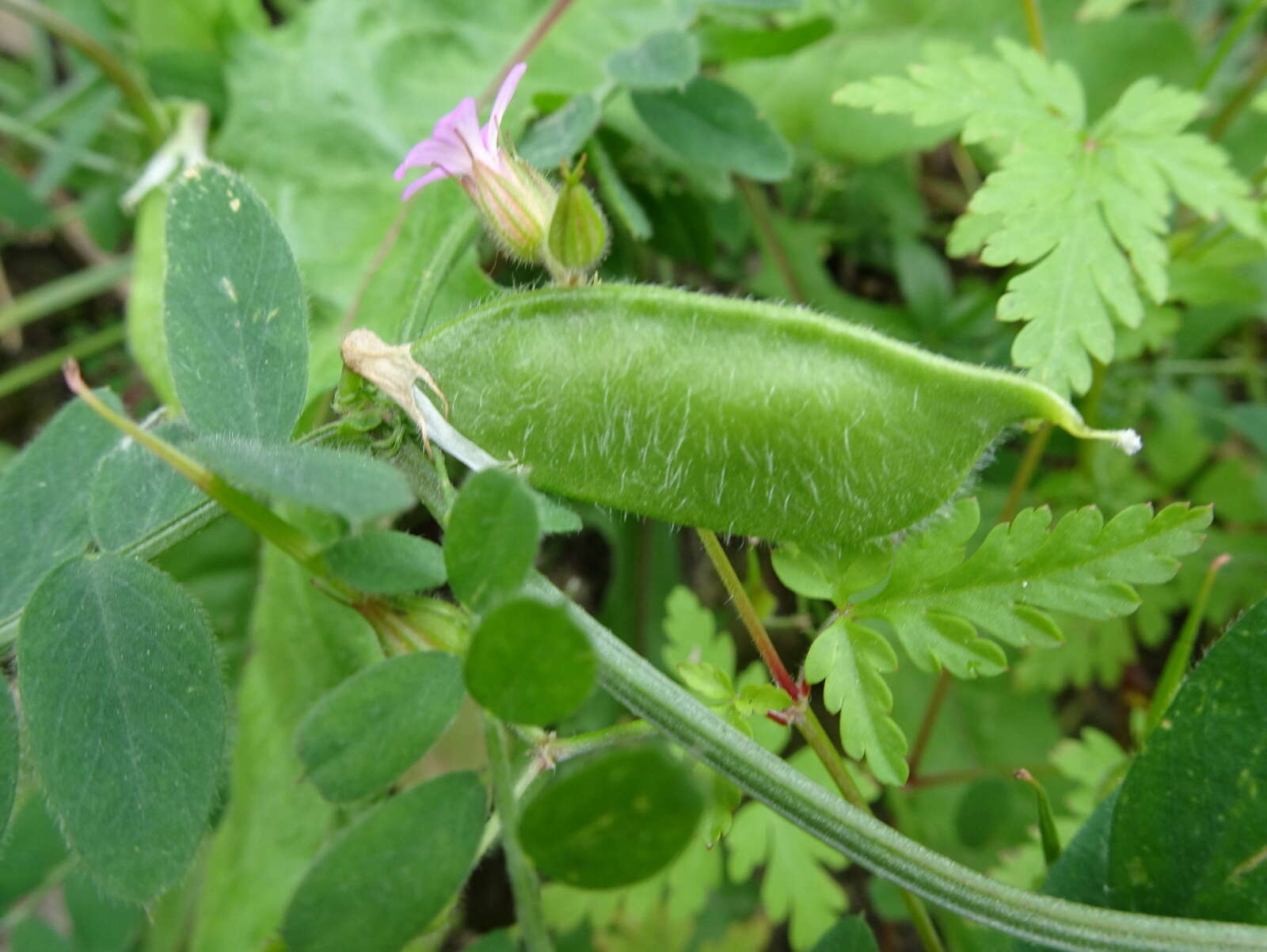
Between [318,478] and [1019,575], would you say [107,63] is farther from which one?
[1019,575]

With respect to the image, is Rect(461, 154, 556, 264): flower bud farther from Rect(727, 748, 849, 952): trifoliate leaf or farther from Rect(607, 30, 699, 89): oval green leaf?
Rect(727, 748, 849, 952): trifoliate leaf

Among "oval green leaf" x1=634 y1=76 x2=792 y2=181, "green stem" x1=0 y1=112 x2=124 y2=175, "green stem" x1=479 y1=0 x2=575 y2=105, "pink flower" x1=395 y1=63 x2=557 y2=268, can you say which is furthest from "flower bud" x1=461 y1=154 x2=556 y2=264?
"green stem" x1=0 y1=112 x2=124 y2=175

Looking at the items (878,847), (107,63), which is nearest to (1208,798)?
(878,847)

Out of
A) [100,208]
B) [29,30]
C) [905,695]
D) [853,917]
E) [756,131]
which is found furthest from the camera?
[29,30]

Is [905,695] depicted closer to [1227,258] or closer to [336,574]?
[1227,258]

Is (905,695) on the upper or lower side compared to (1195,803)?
lower

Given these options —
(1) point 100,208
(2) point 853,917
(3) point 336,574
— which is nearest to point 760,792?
(2) point 853,917
